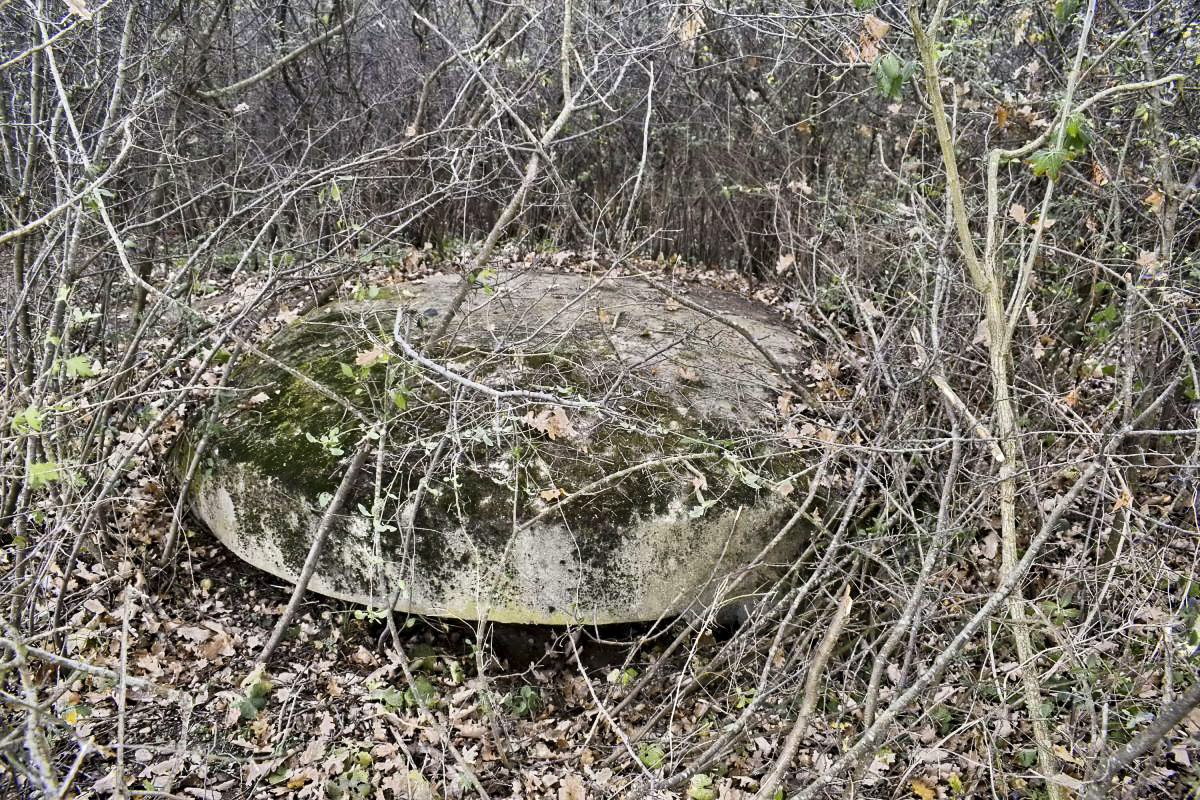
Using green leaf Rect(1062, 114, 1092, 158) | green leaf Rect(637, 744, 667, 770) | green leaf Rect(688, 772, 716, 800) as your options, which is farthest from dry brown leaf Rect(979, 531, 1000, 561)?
green leaf Rect(1062, 114, 1092, 158)

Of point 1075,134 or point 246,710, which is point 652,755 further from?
point 1075,134

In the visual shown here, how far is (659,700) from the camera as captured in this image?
392 cm

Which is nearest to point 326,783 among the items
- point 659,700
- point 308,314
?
point 659,700

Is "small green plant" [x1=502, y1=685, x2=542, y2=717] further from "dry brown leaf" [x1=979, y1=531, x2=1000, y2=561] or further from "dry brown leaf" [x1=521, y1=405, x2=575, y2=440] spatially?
"dry brown leaf" [x1=979, y1=531, x2=1000, y2=561]

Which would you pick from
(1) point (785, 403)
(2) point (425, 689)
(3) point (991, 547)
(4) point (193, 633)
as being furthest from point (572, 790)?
(3) point (991, 547)

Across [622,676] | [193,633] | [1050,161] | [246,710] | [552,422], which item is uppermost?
[1050,161]

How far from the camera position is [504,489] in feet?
12.4

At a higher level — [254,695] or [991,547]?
[254,695]

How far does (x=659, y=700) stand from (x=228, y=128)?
543cm

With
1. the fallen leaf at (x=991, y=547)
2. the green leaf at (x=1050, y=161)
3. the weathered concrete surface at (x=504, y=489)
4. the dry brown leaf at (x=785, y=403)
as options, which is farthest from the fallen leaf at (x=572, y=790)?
the green leaf at (x=1050, y=161)

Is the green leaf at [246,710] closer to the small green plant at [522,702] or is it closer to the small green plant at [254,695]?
the small green plant at [254,695]

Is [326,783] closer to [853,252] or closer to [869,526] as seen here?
[869,526]

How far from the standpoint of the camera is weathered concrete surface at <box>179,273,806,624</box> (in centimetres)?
366

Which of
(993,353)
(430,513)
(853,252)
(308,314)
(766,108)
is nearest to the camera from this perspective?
(993,353)
